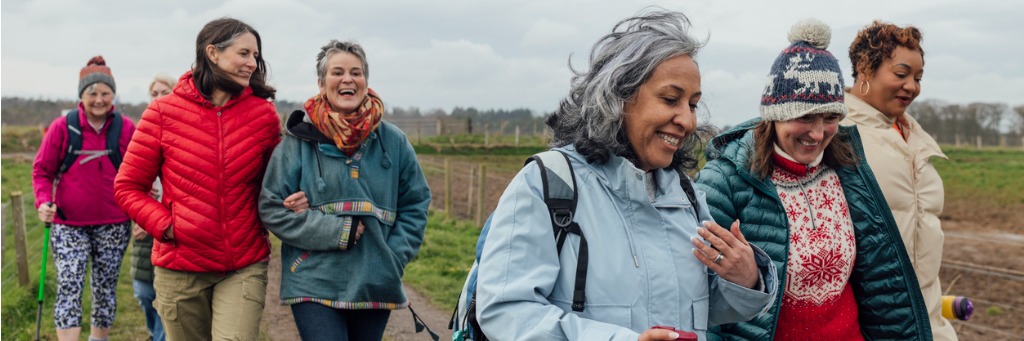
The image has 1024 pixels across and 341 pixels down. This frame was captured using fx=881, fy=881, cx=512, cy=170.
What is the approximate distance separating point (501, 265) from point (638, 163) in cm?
50

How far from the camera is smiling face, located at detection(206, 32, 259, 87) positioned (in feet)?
13.8

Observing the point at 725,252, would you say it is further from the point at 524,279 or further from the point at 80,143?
the point at 80,143

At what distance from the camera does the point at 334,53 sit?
4.22 metres

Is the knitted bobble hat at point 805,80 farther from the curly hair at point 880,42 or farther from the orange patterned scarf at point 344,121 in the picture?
the orange patterned scarf at point 344,121

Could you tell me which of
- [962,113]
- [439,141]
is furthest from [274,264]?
[962,113]

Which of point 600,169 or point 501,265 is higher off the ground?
point 600,169

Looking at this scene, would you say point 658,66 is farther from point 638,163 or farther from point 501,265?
point 501,265

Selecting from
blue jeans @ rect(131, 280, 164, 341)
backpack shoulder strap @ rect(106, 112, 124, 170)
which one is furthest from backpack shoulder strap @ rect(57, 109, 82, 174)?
blue jeans @ rect(131, 280, 164, 341)

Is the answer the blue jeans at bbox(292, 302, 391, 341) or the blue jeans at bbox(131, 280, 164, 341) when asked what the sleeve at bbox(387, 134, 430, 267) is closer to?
the blue jeans at bbox(292, 302, 391, 341)

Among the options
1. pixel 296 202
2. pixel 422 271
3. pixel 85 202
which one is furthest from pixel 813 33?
pixel 422 271

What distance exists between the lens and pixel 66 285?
5.91m

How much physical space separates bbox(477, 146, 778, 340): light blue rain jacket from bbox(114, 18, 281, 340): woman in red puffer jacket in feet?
7.70

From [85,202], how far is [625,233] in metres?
4.91

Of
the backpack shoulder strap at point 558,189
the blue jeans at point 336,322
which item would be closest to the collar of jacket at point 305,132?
the blue jeans at point 336,322
